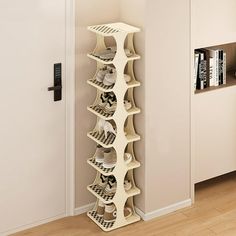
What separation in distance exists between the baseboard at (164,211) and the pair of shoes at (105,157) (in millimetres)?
427

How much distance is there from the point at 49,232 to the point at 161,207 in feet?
2.47

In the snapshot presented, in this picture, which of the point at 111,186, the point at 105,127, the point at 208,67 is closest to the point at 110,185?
the point at 111,186

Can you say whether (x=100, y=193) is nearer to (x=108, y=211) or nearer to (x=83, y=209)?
(x=108, y=211)

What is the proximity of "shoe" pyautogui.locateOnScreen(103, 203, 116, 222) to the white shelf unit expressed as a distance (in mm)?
623

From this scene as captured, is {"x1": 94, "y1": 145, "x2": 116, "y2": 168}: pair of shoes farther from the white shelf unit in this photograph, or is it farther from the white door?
the white shelf unit

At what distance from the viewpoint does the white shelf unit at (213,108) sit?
4.07m

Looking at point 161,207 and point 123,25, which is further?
point 161,207

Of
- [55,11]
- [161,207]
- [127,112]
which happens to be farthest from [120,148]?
[55,11]

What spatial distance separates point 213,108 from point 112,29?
1.00 meters

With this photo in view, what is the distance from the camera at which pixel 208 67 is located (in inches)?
169

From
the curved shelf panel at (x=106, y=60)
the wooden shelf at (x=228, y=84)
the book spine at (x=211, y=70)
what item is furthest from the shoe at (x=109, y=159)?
the book spine at (x=211, y=70)

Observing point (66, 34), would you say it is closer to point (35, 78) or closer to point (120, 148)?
point (35, 78)

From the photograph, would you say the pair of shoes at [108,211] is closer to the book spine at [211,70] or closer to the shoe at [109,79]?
the shoe at [109,79]

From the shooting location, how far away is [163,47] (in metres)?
3.84
